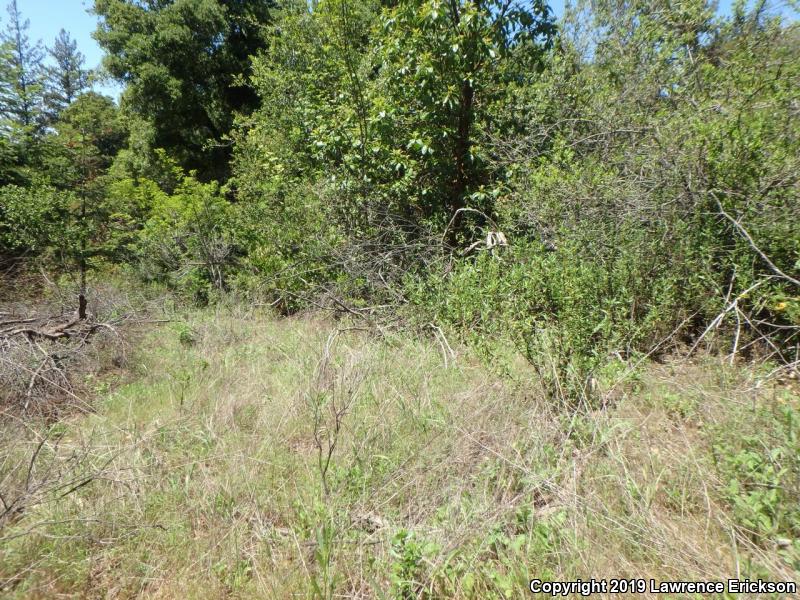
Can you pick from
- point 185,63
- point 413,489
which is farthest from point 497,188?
point 185,63

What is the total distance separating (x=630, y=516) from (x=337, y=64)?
6.29 meters

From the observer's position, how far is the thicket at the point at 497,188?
3.19 m

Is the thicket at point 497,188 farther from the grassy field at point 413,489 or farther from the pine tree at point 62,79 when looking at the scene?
the pine tree at point 62,79

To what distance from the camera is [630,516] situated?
→ 1.74 metres

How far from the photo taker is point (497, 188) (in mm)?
5133

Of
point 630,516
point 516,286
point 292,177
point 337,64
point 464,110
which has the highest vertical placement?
point 337,64

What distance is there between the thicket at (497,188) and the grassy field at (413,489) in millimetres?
452

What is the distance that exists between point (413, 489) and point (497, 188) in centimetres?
393

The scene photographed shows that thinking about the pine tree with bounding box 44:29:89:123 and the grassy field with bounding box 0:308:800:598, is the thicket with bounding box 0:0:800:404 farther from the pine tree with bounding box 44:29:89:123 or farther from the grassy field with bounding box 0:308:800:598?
the pine tree with bounding box 44:29:89:123

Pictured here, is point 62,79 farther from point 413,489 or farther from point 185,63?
point 413,489

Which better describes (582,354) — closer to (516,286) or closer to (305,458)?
(516,286)

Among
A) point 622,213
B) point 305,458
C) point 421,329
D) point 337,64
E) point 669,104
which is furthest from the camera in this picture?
point 337,64

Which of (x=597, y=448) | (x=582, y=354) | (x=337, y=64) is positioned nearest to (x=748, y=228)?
(x=582, y=354)

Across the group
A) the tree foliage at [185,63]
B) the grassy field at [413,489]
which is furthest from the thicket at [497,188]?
the tree foliage at [185,63]
